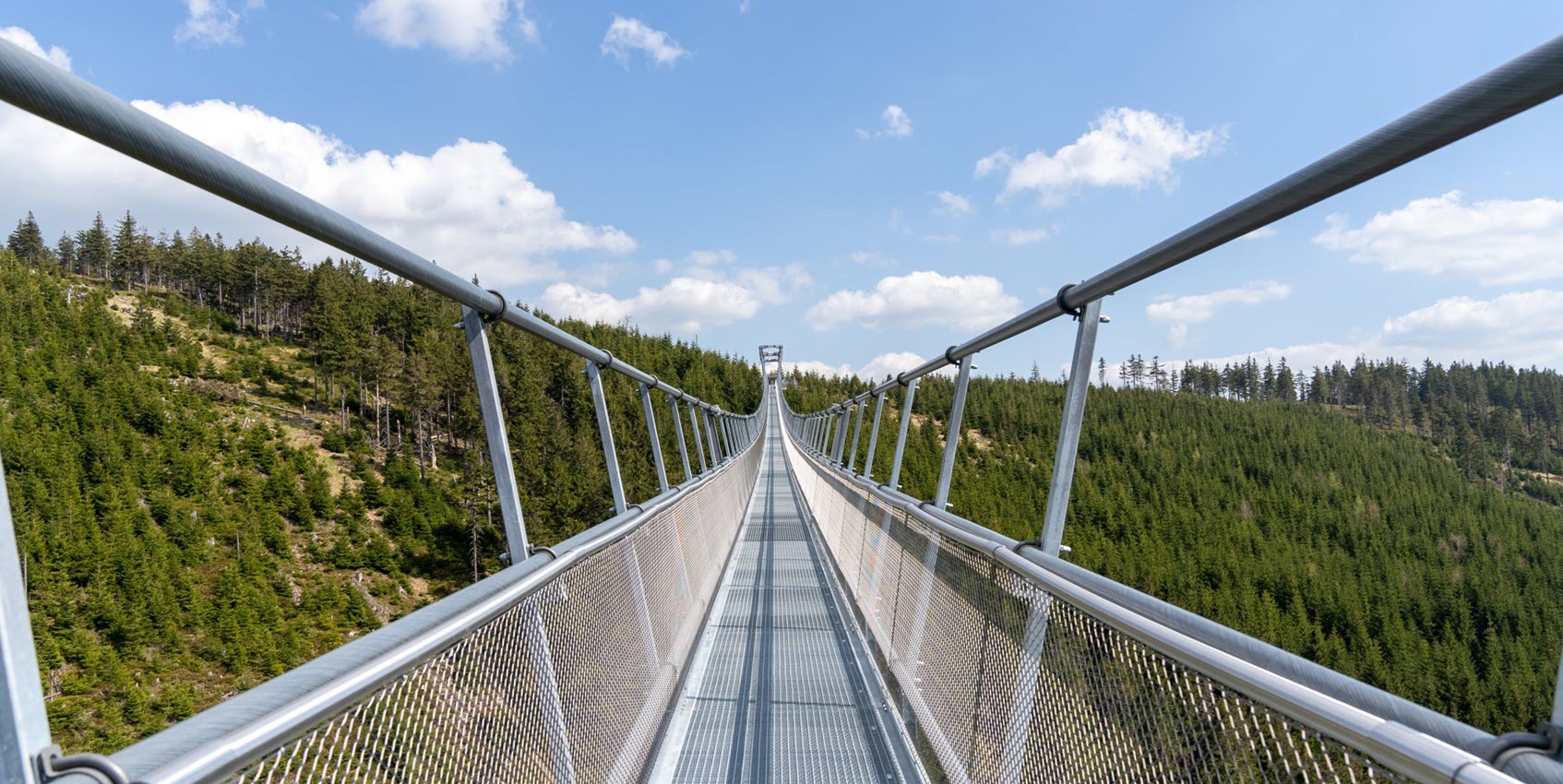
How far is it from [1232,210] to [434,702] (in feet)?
5.52

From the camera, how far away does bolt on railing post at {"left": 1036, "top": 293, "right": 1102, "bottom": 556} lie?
2150mm

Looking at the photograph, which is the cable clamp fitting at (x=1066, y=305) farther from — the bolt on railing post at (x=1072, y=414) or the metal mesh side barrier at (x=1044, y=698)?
the metal mesh side barrier at (x=1044, y=698)

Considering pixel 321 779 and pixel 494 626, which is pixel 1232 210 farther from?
pixel 321 779

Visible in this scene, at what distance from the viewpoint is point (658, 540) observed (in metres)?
3.51

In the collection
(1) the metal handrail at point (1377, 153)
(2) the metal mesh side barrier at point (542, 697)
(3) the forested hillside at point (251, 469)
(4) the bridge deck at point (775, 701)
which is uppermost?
(1) the metal handrail at point (1377, 153)

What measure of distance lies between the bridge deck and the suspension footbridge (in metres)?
0.02

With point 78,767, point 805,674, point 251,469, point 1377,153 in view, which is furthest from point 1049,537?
point 251,469

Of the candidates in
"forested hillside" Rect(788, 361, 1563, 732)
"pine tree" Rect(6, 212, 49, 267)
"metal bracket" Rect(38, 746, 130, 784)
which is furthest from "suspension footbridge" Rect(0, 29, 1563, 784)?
"pine tree" Rect(6, 212, 49, 267)

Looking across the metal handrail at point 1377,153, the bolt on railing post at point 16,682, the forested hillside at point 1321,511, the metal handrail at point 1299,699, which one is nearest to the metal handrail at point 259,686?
the bolt on railing post at point 16,682

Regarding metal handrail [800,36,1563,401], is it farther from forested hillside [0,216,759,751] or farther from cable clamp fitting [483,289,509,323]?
forested hillside [0,216,759,751]

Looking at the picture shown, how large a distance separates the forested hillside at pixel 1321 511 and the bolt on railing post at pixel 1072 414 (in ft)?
156

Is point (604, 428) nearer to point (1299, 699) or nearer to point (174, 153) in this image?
point (174, 153)

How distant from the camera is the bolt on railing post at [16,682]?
26.0 inches

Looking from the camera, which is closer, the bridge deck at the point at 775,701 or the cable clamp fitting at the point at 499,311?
the cable clamp fitting at the point at 499,311
